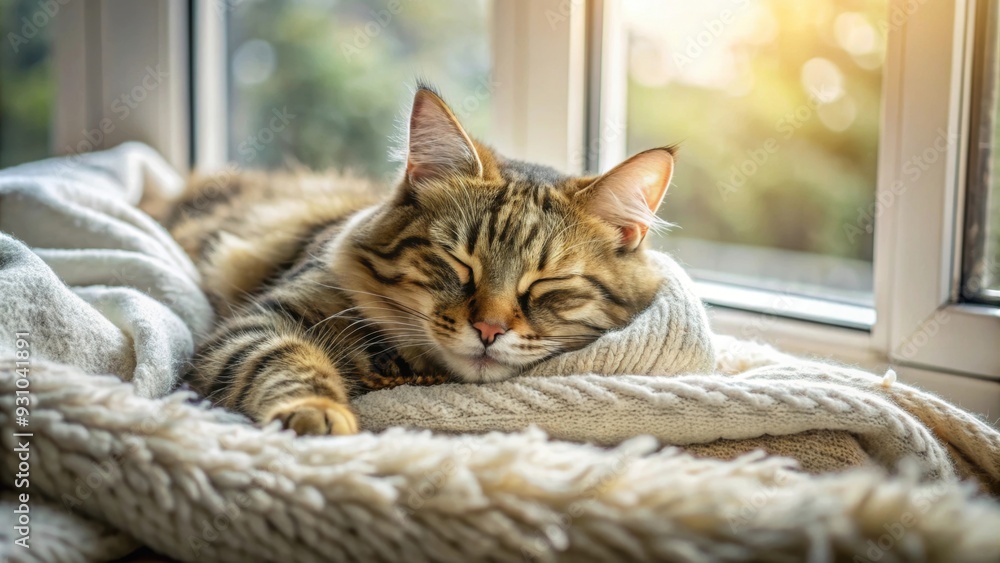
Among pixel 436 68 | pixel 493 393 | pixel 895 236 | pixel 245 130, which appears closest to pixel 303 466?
pixel 493 393

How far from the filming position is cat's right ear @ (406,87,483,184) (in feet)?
3.90

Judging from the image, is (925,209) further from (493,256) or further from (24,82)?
(24,82)

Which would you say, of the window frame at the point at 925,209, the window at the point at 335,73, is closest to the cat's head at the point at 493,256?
the window frame at the point at 925,209

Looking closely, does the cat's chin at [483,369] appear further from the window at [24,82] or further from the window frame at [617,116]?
the window at [24,82]

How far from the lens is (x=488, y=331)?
1.08m

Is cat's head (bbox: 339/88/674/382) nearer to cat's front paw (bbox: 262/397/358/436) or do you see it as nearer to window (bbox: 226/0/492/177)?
cat's front paw (bbox: 262/397/358/436)

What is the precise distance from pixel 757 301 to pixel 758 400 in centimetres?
73

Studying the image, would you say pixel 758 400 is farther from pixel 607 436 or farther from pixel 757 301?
pixel 757 301

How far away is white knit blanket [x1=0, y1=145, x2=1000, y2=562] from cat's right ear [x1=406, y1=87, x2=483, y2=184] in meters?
0.45

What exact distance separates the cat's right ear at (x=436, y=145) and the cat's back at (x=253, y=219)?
32 cm

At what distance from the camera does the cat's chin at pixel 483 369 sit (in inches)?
43.2

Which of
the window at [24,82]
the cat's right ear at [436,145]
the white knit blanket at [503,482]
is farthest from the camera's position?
the window at [24,82]

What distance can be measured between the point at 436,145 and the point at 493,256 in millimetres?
226

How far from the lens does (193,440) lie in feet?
2.48
